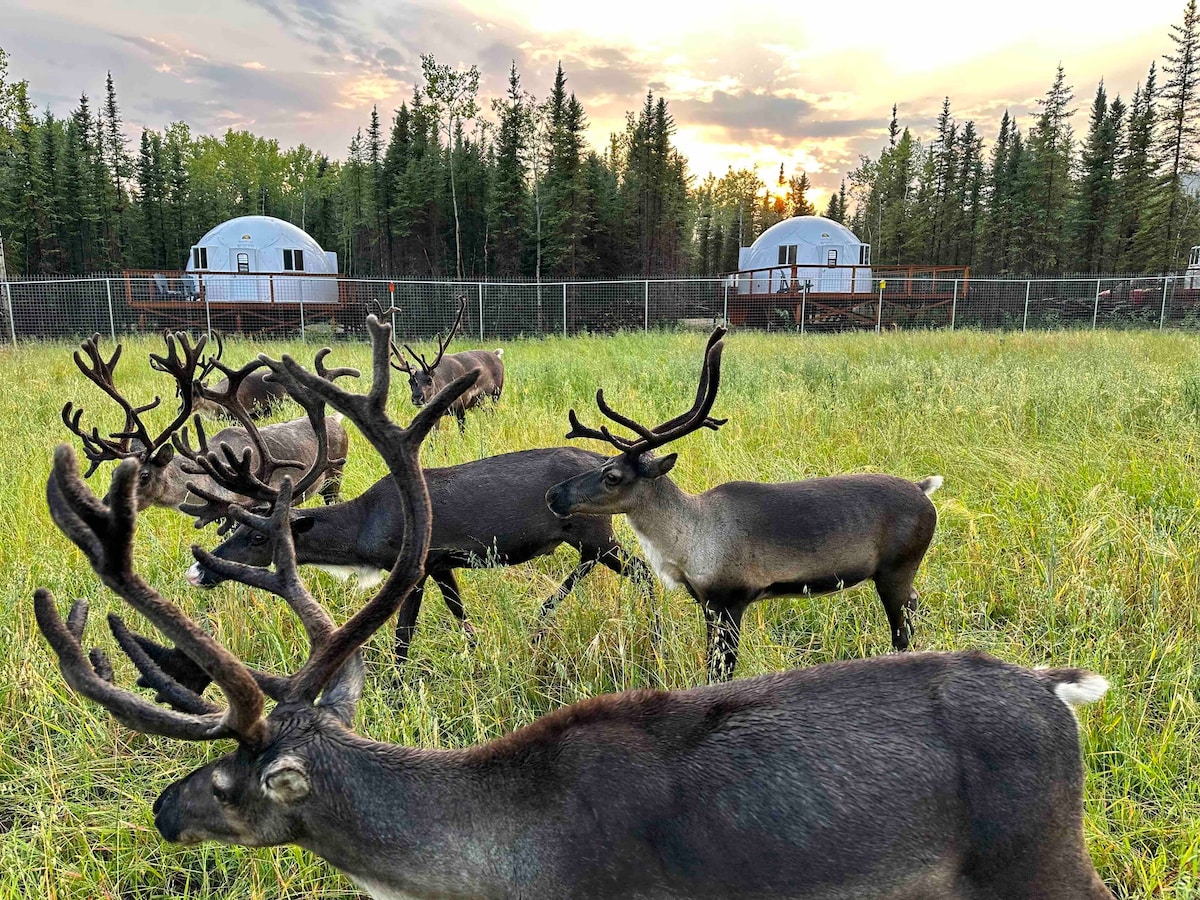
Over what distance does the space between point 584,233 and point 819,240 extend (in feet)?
47.6

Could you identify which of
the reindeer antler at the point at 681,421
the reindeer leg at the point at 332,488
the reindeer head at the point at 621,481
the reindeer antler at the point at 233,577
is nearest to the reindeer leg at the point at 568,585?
the reindeer head at the point at 621,481

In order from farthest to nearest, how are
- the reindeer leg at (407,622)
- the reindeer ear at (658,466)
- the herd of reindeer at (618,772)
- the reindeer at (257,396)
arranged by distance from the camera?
the reindeer at (257,396)
the reindeer leg at (407,622)
the reindeer ear at (658,466)
the herd of reindeer at (618,772)

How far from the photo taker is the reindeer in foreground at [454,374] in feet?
29.7

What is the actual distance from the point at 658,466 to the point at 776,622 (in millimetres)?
1140

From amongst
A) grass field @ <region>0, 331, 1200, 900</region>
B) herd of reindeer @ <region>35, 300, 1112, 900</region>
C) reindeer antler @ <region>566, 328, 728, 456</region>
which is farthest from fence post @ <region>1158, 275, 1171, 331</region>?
herd of reindeer @ <region>35, 300, 1112, 900</region>

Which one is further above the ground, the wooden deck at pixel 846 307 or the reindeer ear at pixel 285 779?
the wooden deck at pixel 846 307

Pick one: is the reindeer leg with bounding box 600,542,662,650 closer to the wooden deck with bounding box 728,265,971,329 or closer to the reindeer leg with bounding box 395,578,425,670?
the reindeer leg with bounding box 395,578,425,670

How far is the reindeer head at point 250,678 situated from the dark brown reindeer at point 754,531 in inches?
76.5

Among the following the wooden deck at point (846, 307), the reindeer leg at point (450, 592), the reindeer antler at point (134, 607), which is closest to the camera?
the reindeer antler at point (134, 607)

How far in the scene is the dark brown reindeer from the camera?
11.9 ft

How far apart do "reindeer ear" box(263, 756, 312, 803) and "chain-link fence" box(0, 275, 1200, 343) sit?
810 inches

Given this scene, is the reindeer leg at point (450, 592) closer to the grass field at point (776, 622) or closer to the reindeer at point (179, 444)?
the grass field at point (776, 622)

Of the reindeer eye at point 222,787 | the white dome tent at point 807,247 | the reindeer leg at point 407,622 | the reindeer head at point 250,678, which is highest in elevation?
the white dome tent at point 807,247

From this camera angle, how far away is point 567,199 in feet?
138
